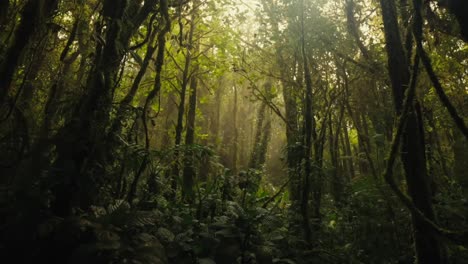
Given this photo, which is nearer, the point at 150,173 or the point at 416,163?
the point at 416,163

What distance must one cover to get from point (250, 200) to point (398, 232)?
252 centimetres

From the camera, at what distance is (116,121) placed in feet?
13.1

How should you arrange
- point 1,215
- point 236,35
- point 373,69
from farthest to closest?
point 236,35 < point 373,69 < point 1,215

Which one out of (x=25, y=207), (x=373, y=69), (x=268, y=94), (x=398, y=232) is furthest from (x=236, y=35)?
(x=25, y=207)

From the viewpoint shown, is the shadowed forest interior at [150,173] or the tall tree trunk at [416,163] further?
the tall tree trunk at [416,163]

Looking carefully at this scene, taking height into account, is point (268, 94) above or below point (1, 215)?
above

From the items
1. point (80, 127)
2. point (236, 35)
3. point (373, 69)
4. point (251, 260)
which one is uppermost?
point (236, 35)

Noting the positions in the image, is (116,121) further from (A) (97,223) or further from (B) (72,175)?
(A) (97,223)

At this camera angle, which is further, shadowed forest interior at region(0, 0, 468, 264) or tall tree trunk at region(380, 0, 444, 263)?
tall tree trunk at region(380, 0, 444, 263)

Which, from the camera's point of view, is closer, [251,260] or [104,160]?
[104,160]

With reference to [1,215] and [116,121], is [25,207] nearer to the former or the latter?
[1,215]

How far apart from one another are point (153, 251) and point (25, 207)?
1.17 m

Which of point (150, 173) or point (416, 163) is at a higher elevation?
point (416, 163)

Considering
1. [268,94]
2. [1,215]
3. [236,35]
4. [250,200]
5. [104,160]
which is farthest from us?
[236,35]
